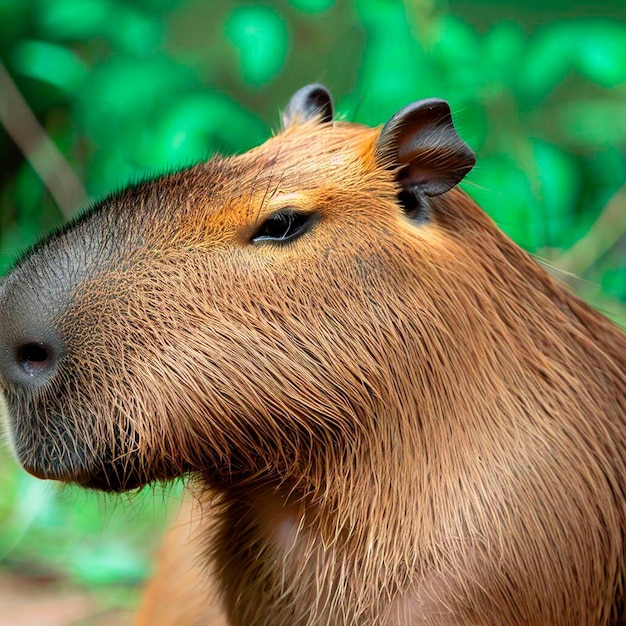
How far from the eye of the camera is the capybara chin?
6.79 feet

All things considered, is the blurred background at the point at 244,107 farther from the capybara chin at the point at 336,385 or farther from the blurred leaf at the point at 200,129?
the capybara chin at the point at 336,385

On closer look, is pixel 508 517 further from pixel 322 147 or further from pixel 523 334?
pixel 322 147

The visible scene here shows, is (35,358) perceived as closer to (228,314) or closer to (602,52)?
(228,314)

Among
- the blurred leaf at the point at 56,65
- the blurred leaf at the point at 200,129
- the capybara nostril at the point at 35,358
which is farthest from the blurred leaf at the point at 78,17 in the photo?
the capybara nostril at the point at 35,358

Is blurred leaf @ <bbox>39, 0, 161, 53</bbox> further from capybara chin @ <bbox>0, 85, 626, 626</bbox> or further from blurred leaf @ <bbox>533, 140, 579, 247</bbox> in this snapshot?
capybara chin @ <bbox>0, 85, 626, 626</bbox>

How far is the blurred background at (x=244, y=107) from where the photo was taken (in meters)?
4.32

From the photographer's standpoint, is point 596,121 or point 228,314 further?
point 596,121

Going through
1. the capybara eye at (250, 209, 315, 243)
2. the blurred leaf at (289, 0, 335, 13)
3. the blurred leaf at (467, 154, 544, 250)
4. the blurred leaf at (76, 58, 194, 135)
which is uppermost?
the blurred leaf at (76, 58, 194, 135)

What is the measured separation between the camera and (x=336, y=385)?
2125mm

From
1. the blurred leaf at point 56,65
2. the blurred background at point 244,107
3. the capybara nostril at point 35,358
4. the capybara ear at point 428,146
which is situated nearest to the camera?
the capybara nostril at point 35,358

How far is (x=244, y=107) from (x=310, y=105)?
244 cm

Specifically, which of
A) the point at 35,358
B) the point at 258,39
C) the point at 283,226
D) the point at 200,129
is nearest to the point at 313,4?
the point at 258,39

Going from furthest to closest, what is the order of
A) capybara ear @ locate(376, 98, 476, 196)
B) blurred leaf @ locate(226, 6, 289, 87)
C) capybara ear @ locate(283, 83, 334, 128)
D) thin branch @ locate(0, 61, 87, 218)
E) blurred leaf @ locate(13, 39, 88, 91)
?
thin branch @ locate(0, 61, 87, 218), blurred leaf @ locate(13, 39, 88, 91), blurred leaf @ locate(226, 6, 289, 87), capybara ear @ locate(283, 83, 334, 128), capybara ear @ locate(376, 98, 476, 196)

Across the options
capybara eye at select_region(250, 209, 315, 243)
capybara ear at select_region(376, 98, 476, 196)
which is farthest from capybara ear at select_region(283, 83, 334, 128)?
capybara eye at select_region(250, 209, 315, 243)
